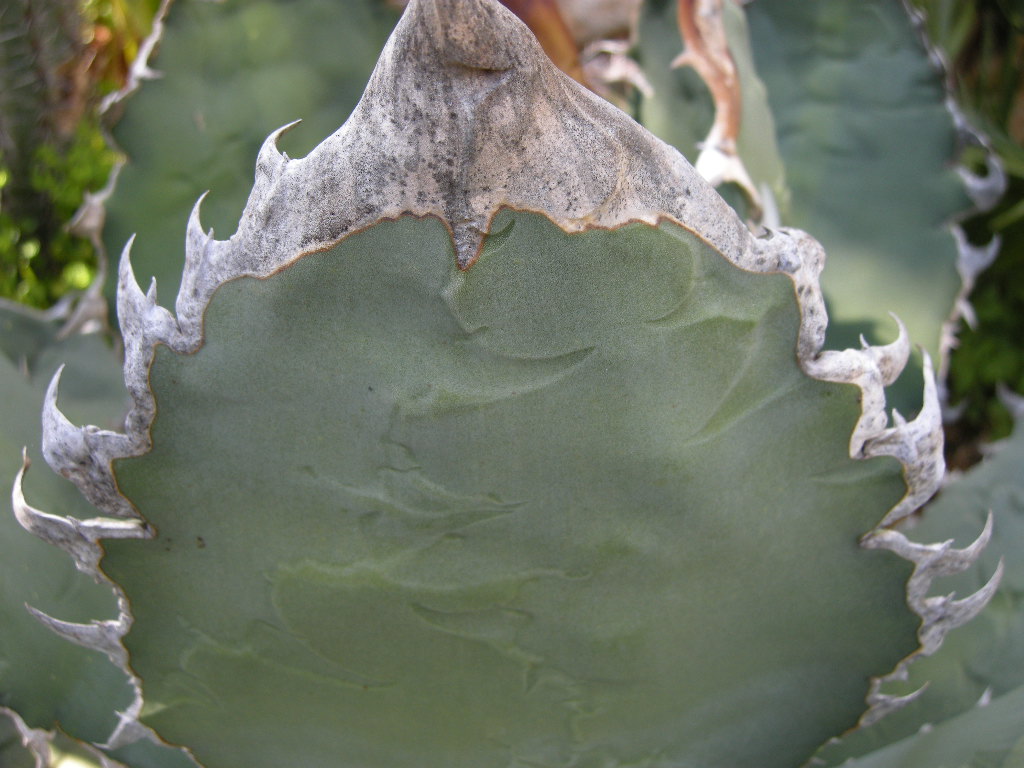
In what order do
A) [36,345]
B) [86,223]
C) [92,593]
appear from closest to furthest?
[92,593]
[86,223]
[36,345]

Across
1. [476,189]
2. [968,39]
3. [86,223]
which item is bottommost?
[968,39]

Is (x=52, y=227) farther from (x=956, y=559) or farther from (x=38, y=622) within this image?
(x=956, y=559)

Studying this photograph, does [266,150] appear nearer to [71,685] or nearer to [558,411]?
[558,411]

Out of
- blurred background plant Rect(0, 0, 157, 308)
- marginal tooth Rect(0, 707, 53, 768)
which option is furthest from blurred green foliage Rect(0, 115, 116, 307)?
marginal tooth Rect(0, 707, 53, 768)

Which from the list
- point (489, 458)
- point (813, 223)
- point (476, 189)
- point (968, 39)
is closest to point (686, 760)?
point (489, 458)

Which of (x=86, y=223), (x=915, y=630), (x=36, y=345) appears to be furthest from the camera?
(x=36, y=345)

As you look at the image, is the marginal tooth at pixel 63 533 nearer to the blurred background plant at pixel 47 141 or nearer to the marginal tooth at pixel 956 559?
the marginal tooth at pixel 956 559

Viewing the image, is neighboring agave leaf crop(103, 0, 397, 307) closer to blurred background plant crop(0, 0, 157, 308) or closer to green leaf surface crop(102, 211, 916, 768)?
green leaf surface crop(102, 211, 916, 768)
